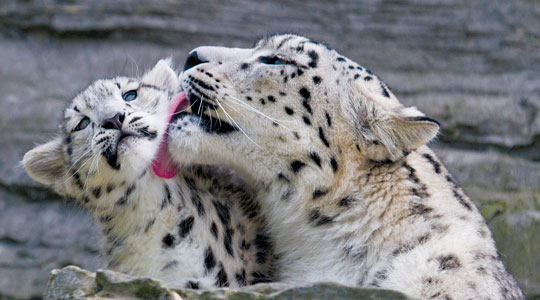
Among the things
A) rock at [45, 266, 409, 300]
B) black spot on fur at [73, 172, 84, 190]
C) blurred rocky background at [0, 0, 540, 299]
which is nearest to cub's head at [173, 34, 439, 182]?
black spot on fur at [73, 172, 84, 190]

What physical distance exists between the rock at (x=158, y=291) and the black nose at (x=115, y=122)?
0.93m

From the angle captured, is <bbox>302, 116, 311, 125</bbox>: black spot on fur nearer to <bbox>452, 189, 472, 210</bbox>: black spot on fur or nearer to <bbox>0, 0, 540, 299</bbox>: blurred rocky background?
<bbox>452, 189, 472, 210</bbox>: black spot on fur

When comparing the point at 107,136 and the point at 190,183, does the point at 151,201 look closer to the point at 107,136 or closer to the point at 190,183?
the point at 190,183

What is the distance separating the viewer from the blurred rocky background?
668cm

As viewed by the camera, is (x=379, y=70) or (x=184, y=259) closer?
(x=184, y=259)

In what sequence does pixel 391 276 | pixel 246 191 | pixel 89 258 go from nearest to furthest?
pixel 391 276 < pixel 246 191 < pixel 89 258

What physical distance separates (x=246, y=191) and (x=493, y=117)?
350 cm

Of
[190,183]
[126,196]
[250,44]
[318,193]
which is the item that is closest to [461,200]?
[318,193]

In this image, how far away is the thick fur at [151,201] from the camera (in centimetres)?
352

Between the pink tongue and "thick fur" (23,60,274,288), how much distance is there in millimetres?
38

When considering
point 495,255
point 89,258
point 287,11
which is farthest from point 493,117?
point 89,258

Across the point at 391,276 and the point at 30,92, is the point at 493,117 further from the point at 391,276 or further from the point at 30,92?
the point at 30,92

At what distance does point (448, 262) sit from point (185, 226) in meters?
1.23

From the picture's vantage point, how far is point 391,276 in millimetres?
3365
